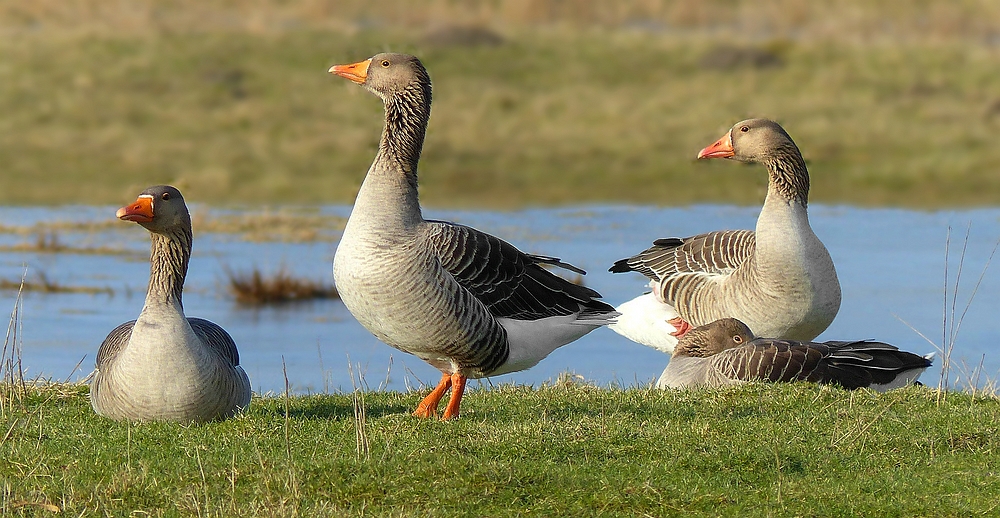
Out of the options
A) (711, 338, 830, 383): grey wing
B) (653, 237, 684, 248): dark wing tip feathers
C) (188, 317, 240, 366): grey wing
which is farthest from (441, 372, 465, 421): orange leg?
(653, 237, 684, 248): dark wing tip feathers


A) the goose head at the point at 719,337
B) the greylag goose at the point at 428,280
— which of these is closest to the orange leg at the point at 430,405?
the greylag goose at the point at 428,280

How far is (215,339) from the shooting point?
29.7ft

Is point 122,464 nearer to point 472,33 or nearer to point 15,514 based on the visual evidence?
point 15,514

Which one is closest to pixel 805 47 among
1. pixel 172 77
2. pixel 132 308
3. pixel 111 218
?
pixel 172 77

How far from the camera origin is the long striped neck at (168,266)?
866 centimetres

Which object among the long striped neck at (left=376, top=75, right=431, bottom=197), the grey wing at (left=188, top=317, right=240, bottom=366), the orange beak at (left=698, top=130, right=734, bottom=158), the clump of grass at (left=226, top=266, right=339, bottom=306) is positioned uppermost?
the orange beak at (left=698, top=130, right=734, bottom=158)

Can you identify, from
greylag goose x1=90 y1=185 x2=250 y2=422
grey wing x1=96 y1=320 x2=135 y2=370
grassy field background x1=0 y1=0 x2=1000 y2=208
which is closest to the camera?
greylag goose x1=90 y1=185 x2=250 y2=422

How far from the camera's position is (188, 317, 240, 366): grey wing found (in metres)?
8.93

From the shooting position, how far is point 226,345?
9133mm

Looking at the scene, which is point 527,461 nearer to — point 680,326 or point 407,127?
point 407,127

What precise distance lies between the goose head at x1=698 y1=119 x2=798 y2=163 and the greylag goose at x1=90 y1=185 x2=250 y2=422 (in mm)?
5214

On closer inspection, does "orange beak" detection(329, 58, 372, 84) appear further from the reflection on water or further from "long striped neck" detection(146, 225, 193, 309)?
the reflection on water

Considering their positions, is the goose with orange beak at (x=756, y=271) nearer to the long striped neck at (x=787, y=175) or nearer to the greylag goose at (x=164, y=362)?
the long striped neck at (x=787, y=175)

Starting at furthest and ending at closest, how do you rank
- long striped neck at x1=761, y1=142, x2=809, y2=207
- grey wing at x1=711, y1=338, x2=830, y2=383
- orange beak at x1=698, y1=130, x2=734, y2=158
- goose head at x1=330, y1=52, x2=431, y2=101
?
orange beak at x1=698, y1=130, x2=734, y2=158 < long striped neck at x1=761, y1=142, x2=809, y2=207 < grey wing at x1=711, y1=338, x2=830, y2=383 < goose head at x1=330, y1=52, x2=431, y2=101
